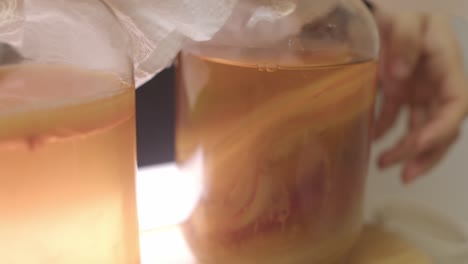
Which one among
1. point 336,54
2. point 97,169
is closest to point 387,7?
point 336,54

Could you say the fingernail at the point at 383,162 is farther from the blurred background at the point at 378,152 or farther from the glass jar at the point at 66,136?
the glass jar at the point at 66,136

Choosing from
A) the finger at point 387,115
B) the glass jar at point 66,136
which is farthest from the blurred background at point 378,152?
the glass jar at point 66,136

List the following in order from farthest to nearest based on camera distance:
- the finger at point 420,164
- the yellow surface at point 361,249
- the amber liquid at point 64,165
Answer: the finger at point 420,164
the yellow surface at point 361,249
the amber liquid at point 64,165

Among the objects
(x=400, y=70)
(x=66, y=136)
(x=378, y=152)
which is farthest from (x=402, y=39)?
(x=66, y=136)

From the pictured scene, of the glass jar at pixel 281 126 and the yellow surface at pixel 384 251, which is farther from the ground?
the glass jar at pixel 281 126

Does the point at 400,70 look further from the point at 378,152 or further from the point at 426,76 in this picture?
the point at 378,152

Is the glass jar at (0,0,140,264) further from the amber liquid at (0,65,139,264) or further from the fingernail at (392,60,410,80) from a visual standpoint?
the fingernail at (392,60,410,80)

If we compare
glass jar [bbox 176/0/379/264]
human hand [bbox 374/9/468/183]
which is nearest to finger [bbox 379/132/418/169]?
human hand [bbox 374/9/468/183]
